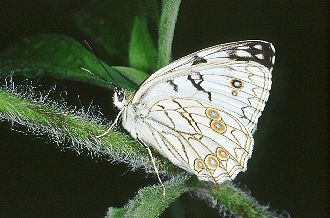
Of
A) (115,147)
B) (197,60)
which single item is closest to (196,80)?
(197,60)

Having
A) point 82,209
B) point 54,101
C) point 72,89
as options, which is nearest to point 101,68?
point 72,89

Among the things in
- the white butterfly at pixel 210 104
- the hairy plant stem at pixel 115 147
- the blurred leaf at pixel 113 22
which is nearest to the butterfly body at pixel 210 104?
the white butterfly at pixel 210 104

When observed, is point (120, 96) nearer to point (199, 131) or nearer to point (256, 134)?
point (199, 131)

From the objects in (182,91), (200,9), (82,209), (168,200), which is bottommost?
(82,209)

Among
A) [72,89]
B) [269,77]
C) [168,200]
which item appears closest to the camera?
[168,200]

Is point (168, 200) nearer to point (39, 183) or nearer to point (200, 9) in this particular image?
point (39, 183)
